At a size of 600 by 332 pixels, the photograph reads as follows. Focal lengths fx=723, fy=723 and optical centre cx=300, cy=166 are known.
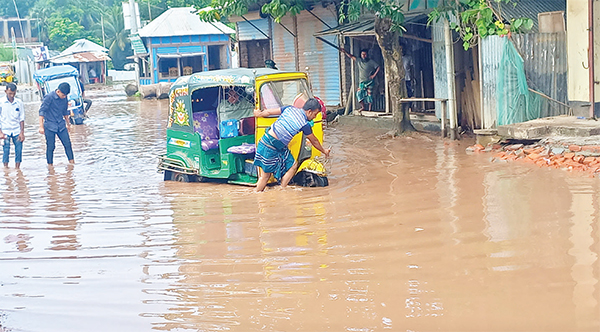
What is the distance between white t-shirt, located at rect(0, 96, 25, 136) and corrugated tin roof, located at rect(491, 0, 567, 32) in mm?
8465

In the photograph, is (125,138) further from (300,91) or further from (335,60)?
(300,91)

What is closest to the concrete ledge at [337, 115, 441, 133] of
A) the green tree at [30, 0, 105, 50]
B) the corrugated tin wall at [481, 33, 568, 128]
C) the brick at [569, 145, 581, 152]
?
the corrugated tin wall at [481, 33, 568, 128]

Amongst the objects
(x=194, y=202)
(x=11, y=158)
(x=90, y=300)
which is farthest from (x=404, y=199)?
(x=11, y=158)

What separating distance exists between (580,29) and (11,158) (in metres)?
10.9

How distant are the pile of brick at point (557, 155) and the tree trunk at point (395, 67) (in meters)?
3.04

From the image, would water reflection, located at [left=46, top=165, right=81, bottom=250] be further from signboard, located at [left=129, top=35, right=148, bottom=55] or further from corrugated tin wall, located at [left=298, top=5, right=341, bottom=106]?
signboard, located at [left=129, top=35, right=148, bottom=55]

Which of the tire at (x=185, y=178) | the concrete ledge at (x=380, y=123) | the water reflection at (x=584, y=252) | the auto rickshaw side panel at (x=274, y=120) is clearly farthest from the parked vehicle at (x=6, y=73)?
the water reflection at (x=584, y=252)

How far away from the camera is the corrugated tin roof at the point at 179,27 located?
3541 cm

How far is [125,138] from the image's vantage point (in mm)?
17297

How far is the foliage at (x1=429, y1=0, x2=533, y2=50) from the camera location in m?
11.5

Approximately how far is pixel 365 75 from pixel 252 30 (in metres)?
6.69

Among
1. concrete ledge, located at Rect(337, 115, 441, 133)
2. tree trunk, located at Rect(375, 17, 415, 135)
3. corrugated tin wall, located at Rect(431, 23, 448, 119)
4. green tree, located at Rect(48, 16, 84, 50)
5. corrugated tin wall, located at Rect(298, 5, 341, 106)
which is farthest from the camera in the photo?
green tree, located at Rect(48, 16, 84, 50)

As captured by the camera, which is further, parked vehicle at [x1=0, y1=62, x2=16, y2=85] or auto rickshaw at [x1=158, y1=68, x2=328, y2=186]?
parked vehicle at [x1=0, y1=62, x2=16, y2=85]

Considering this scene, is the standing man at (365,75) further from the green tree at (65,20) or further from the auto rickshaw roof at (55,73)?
the green tree at (65,20)
